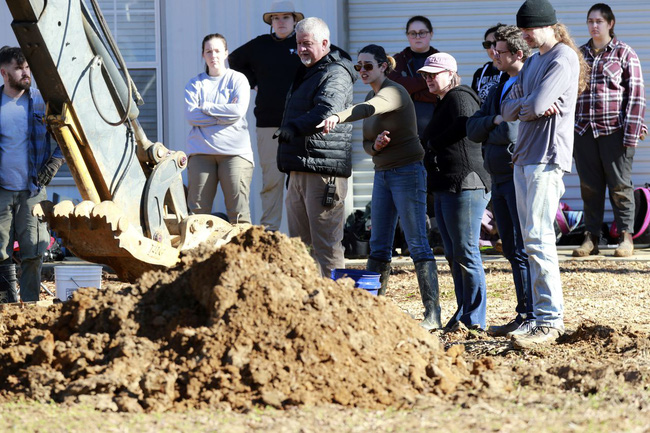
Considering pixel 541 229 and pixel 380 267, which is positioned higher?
pixel 541 229

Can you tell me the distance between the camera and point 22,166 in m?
7.63

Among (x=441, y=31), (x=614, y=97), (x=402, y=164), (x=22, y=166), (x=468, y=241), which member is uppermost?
(x=441, y=31)

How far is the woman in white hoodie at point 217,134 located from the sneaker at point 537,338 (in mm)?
4008

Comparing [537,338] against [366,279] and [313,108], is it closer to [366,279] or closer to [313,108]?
[366,279]

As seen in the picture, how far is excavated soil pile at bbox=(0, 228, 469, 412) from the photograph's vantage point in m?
4.23

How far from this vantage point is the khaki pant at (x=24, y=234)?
7.62 meters

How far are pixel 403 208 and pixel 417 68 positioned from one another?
3.58 metres

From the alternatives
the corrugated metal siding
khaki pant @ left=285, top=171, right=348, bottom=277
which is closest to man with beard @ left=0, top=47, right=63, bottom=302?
khaki pant @ left=285, top=171, right=348, bottom=277

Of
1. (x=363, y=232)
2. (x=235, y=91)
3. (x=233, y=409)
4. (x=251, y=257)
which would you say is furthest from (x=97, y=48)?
(x=363, y=232)

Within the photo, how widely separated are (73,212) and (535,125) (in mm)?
3225

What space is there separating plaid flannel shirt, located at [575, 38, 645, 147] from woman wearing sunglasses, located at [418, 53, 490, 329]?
13.2 ft

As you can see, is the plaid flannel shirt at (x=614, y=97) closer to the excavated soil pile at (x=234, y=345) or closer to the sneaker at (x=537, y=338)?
the sneaker at (x=537, y=338)

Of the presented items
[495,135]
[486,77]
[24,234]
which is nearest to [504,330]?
[495,135]

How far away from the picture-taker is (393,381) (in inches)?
172
